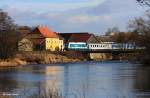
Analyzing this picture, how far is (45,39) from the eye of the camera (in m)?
164

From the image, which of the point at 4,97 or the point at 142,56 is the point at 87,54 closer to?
the point at 142,56

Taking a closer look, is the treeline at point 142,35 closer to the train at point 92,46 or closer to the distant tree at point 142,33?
the distant tree at point 142,33

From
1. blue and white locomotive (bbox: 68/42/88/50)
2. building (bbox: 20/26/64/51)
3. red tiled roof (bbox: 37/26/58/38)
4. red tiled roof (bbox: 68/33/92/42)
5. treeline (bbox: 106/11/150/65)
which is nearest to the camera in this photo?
treeline (bbox: 106/11/150/65)

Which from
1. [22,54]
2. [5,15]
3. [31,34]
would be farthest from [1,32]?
[31,34]

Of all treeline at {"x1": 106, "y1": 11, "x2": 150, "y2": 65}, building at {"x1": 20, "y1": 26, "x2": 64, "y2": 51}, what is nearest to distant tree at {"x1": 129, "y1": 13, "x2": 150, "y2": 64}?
treeline at {"x1": 106, "y1": 11, "x2": 150, "y2": 65}

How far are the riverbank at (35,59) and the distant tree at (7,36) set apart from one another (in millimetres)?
1802

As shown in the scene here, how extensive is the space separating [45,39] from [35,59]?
47.5 metres

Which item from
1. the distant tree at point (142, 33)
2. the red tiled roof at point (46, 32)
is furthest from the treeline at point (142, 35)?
the red tiled roof at point (46, 32)

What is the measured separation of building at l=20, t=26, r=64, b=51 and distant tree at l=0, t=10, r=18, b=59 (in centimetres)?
4804

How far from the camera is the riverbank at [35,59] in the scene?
103 meters

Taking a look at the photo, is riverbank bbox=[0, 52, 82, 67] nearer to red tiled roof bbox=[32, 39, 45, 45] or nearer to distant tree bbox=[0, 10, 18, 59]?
distant tree bbox=[0, 10, 18, 59]

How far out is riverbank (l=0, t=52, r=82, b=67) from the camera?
102625 millimetres

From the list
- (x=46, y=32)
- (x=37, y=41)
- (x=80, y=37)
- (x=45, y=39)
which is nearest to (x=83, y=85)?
(x=37, y=41)

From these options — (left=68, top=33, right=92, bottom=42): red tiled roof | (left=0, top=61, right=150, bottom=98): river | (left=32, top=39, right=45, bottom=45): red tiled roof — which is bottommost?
(left=0, top=61, right=150, bottom=98): river
